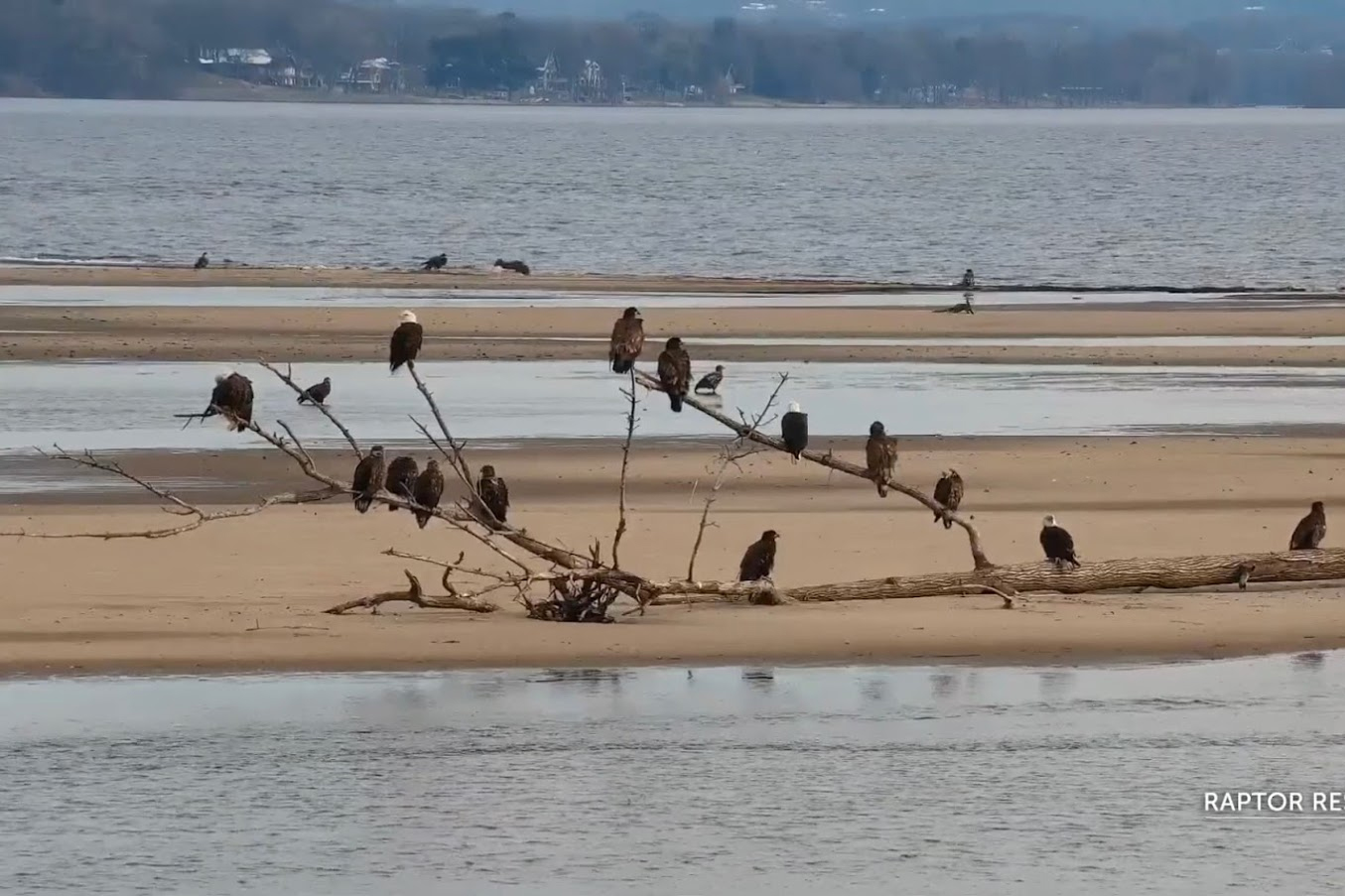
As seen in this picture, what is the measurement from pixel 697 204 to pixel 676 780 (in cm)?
6579

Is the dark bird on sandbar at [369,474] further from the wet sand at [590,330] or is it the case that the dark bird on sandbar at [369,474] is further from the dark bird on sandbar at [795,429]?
the wet sand at [590,330]

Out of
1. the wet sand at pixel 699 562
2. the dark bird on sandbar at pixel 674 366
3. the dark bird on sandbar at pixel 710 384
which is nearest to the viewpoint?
the wet sand at pixel 699 562

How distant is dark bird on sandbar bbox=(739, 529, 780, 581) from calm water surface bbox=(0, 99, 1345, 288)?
3384cm

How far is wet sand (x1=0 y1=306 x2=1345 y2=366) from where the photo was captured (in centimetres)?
2758

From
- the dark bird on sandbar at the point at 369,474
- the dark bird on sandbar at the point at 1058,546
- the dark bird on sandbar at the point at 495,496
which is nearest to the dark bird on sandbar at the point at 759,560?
the dark bird on sandbar at the point at 495,496

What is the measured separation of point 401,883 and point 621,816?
103cm

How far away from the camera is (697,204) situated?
74.7 metres

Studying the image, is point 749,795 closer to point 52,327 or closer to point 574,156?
Answer: point 52,327

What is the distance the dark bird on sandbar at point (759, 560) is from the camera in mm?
12750

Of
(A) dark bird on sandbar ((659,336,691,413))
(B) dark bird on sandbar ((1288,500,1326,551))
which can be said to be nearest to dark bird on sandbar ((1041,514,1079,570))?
(B) dark bird on sandbar ((1288,500,1326,551))

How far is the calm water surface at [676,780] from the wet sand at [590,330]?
53.9ft

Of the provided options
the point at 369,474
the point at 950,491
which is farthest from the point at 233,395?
the point at 950,491

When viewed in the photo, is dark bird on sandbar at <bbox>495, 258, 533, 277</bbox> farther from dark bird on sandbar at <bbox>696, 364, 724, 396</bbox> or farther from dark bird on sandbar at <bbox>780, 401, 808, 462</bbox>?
dark bird on sandbar at <bbox>780, 401, 808, 462</bbox>

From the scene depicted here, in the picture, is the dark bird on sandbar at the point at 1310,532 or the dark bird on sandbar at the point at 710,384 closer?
the dark bird on sandbar at the point at 1310,532
